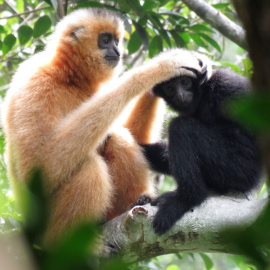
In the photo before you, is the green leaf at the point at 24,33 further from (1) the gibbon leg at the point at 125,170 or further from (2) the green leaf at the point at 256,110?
(2) the green leaf at the point at 256,110

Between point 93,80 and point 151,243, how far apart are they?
244 centimetres

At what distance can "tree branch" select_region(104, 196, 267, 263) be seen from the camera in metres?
4.16

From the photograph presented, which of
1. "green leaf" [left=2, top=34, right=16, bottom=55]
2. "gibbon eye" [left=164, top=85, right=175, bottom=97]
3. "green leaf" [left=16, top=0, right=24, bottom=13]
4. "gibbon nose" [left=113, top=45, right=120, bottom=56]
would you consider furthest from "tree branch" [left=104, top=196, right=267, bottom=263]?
"green leaf" [left=16, top=0, right=24, bottom=13]

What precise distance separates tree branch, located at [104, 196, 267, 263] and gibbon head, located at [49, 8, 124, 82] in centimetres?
219

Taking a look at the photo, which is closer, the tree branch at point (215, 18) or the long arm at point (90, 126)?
the long arm at point (90, 126)

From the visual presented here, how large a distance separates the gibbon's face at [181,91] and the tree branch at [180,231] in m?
1.62

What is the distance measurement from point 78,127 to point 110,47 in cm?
178

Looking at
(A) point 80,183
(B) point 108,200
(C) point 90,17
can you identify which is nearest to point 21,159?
(A) point 80,183

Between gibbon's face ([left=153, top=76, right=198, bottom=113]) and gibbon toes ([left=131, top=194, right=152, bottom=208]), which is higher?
gibbon's face ([left=153, top=76, right=198, bottom=113])

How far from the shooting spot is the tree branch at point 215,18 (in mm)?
7336

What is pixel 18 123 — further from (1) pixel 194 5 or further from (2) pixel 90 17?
(1) pixel 194 5

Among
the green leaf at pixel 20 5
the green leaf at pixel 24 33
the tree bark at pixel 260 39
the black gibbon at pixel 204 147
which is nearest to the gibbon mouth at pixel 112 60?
the black gibbon at pixel 204 147

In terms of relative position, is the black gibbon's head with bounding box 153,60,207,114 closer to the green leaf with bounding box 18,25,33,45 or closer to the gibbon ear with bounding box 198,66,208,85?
the gibbon ear with bounding box 198,66,208,85

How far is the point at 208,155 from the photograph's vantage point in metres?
4.94
